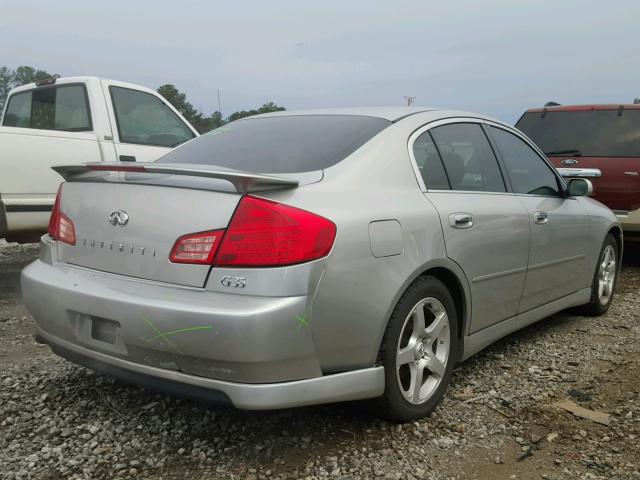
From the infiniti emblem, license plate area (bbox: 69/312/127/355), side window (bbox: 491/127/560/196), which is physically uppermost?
side window (bbox: 491/127/560/196)

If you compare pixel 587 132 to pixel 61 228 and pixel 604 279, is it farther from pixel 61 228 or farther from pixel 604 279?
pixel 61 228

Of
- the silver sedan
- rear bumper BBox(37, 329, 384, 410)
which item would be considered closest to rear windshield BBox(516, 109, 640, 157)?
the silver sedan

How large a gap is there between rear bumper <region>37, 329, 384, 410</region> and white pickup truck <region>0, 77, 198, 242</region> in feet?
9.65

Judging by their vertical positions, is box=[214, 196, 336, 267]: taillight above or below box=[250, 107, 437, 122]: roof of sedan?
below

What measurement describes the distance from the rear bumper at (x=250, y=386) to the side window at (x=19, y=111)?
5.04 meters

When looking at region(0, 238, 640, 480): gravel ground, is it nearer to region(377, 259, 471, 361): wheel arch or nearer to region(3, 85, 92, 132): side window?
region(377, 259, 471, 361): wheel arch

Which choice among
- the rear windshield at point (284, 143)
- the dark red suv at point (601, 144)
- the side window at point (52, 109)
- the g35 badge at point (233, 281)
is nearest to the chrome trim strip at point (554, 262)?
the rear windshield at point (284, 143)

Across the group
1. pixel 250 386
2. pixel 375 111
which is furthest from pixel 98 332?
pixel 375 111

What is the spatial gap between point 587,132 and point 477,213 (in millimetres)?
4474

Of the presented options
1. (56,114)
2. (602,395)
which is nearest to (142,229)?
(602,395)

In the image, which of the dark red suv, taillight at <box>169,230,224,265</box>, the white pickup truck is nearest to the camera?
taillight at <box>169,230,224,265</box>

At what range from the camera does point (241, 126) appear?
11.9 ft

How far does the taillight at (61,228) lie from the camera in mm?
2805

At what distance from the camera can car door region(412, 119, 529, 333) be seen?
10.2 ft
